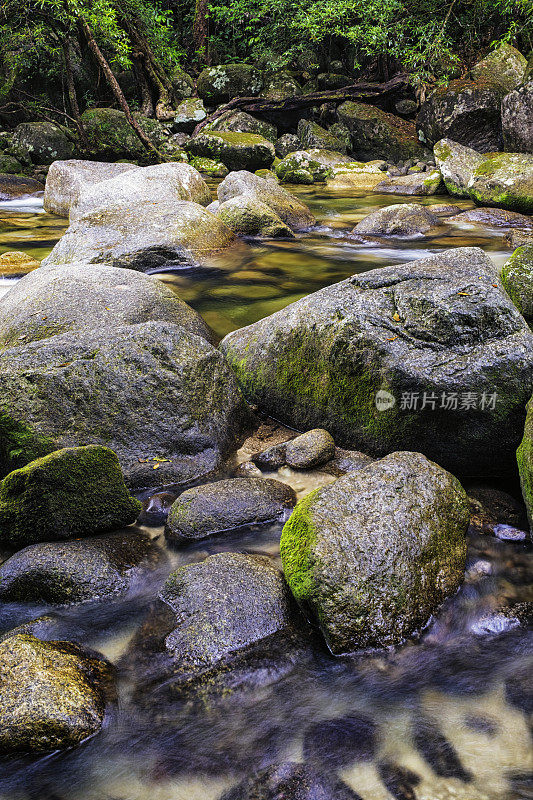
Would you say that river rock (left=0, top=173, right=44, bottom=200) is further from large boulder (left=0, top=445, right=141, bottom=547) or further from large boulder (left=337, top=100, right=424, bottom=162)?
large boulder (left=0, top=445, right=141, bottom=547)

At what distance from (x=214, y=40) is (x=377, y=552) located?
1148 inches

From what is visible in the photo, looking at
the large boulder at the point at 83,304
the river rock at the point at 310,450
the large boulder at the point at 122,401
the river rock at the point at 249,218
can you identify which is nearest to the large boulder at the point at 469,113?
the river rock at the point at 249,218

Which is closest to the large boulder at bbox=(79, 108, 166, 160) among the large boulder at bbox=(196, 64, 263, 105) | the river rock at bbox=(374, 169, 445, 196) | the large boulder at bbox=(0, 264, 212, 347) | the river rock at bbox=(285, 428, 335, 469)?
the large boulder at bbox=(196, 64, 263, 105)

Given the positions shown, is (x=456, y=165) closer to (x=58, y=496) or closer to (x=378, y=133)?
(x=378, y=133)

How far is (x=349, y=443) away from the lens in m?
4.07

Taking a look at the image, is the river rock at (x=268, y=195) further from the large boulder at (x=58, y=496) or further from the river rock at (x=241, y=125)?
the river rock at (x=241, y=125)

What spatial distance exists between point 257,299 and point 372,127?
16197 mm

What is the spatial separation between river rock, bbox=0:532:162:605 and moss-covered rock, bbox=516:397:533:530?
2262mm

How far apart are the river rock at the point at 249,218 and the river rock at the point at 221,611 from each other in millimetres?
8200

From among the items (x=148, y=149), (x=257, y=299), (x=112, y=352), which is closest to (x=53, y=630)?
(x=112, y=352)

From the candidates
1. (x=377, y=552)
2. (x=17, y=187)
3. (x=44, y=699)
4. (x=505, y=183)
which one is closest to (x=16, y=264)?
(x=44, y=699)

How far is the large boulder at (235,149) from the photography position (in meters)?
18.0

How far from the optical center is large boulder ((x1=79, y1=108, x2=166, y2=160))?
17.8 metres

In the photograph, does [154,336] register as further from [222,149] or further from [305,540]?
[222,149]
